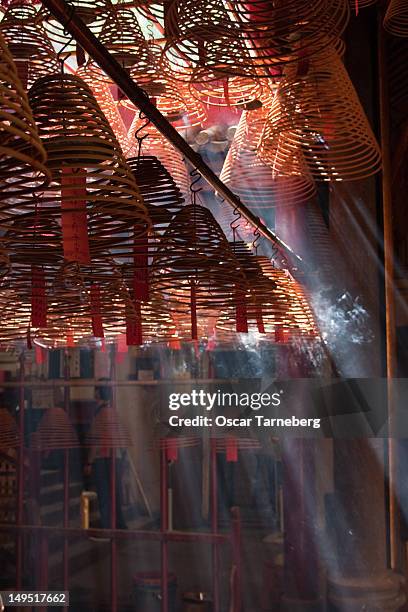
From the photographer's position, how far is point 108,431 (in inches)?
180

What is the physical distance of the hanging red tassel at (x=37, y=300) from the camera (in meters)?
1.80

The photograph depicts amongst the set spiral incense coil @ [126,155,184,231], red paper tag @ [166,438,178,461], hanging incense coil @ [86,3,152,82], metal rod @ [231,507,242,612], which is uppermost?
hanging incense coil @ [86,3,152,82]

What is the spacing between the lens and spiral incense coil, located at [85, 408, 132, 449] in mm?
4543

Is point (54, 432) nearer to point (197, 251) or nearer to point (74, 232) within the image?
point (197, 251)

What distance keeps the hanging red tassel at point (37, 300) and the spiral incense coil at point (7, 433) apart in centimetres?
267

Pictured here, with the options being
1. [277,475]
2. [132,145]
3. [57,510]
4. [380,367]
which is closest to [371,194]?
[380,367]

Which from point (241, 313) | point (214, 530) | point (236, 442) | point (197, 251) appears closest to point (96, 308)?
point (197, 251)

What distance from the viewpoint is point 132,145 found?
2906 millimetres

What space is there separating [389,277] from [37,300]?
208cm

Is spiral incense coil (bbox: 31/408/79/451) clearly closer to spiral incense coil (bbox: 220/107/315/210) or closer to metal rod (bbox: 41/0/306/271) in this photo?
spiral incense coil (bbox: 220/107/315/210)

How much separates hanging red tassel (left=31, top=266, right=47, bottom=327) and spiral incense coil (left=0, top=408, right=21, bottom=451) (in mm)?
2668

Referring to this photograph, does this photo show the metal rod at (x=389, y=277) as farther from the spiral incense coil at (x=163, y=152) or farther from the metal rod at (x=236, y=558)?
the spiral incense coil at (x=163, y=152)

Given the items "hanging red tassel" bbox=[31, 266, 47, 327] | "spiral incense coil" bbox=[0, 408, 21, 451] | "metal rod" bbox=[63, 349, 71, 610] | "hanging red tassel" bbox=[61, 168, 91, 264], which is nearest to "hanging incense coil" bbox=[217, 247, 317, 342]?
"hanging red tassel" bbox=[31, 266, 47, 327]

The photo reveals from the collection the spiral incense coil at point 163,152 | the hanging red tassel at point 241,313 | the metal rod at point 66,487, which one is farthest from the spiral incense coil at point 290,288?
the metal rod at point 66,487
